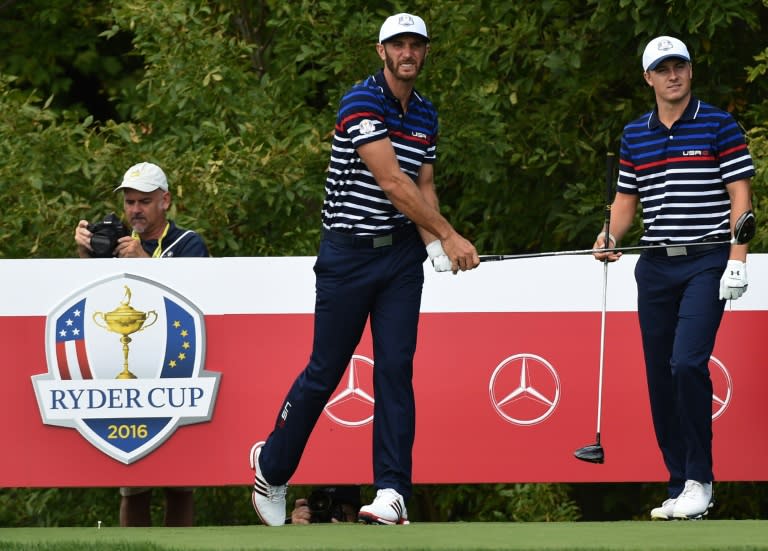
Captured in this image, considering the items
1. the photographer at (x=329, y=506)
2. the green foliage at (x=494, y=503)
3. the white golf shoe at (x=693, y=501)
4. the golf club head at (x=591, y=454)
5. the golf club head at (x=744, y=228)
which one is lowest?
the green foliage at (x=494, y=503)

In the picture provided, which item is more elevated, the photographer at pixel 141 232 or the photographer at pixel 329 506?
the photographer at pixel 141 232

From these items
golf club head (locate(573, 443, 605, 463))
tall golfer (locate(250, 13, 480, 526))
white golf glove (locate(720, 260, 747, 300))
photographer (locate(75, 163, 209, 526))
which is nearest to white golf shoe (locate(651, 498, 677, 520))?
golf club head (locate(573, 443, 605, 463))

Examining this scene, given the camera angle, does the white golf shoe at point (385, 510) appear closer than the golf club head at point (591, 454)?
Yes

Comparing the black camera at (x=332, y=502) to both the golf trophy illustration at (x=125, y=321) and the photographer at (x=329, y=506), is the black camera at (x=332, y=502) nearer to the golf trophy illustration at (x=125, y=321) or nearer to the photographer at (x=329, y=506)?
the photographer at (x=329, y=506)

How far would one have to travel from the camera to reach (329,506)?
796cm

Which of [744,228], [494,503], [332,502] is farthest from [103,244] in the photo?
[494,503]

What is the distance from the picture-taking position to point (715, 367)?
8.04 metres

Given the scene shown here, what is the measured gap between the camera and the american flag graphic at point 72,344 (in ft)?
26.5

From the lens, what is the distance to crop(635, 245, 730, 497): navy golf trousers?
7184 mm

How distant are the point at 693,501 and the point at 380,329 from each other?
1521mm

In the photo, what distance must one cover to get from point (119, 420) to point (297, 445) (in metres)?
1.42

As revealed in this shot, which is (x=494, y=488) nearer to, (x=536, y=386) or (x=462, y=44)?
(x=462, y=44)

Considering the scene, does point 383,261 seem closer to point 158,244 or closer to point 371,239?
point 371,239

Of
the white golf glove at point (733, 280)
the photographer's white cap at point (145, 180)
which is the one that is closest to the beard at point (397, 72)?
the white golf glove at point (733, 280)
